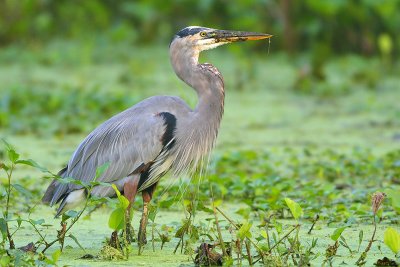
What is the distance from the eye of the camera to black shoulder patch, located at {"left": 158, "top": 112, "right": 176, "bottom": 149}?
4.11 metres

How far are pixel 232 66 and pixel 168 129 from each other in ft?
21.0

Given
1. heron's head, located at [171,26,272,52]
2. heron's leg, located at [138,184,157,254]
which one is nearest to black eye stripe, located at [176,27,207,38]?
heron's head, located at [171,26,272,52]

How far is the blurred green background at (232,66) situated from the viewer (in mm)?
7668

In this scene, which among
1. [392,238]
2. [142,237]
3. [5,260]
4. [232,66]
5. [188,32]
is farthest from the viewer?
[232,66]

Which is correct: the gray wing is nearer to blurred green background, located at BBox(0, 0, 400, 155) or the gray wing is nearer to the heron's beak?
the heron's beak

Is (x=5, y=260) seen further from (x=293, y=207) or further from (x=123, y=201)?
(x=293, y=207)

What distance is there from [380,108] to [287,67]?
2.24m

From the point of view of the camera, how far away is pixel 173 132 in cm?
414

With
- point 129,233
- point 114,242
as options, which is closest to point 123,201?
point 114,242

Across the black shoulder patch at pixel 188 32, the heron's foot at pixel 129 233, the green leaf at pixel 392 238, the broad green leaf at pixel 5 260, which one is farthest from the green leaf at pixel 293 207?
the black shoulder patch at pixel 188 32

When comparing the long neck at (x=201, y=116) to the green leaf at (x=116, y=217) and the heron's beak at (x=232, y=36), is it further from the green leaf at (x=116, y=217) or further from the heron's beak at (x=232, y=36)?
the green leaf at (x=116, y=217)

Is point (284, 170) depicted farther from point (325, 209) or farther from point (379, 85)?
point (379, 85)

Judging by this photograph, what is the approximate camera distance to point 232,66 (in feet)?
34.4

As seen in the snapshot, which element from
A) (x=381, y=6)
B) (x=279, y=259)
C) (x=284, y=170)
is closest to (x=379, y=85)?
(x=381, y=6)
